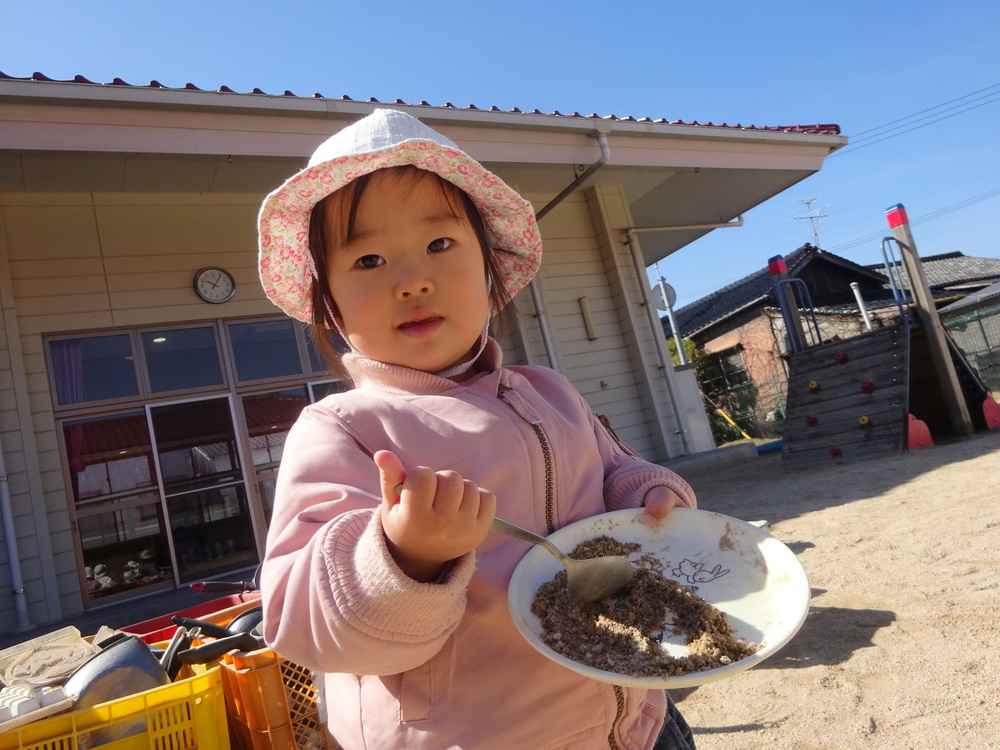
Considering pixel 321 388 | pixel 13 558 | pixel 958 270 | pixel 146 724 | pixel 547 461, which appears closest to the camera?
pixel 547 461

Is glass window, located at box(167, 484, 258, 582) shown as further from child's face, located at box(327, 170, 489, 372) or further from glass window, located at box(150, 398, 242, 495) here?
child's face, located at box(327, 170, 489, 372)

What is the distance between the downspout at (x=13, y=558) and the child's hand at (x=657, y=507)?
5685 millimetres

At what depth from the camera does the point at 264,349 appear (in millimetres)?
6688

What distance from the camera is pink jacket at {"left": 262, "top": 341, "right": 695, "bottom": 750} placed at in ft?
2.44

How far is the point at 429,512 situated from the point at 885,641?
9.56ft

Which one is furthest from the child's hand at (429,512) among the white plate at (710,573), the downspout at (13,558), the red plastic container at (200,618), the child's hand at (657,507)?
the downspout at (13,558)

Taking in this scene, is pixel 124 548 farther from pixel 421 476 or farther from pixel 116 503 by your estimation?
pixel 421 476

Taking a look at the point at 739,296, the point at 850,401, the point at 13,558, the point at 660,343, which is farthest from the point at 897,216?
the point at 739,296

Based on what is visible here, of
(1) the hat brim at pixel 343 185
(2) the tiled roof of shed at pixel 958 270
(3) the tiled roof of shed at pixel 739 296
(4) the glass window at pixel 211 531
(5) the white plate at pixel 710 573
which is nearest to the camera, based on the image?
(5) the white plate at pixel 710 573

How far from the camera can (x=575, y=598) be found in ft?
3.25

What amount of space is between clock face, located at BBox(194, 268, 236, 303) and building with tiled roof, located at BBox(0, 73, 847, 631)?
4 centimetres

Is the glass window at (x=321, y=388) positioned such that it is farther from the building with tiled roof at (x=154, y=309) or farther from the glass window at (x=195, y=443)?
the glass window at (x=195, y=443)

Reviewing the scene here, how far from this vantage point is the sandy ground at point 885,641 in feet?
7.29

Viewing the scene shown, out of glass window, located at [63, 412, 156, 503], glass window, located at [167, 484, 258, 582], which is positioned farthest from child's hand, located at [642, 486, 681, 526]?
glass window, located at [63, 412, 156, 503]
